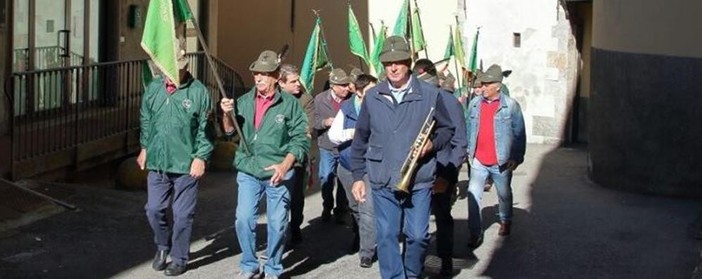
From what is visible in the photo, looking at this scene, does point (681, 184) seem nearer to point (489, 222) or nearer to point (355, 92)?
point (489, 222)

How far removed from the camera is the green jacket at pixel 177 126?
934 cm

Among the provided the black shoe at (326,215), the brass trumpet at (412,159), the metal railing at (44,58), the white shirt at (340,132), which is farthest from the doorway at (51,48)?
the brass trumpet at (412,159)

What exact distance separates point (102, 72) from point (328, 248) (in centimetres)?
596

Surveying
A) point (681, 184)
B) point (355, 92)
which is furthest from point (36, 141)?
point (681, 184)

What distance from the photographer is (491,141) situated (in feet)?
37.2

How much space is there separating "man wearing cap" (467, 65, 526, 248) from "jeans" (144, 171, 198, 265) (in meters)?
2.90

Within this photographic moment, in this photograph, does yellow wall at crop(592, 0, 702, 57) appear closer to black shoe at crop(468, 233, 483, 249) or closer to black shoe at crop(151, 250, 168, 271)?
black shoe at crop(468, 233, 483, 249)

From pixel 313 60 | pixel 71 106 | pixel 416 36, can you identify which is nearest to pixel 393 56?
pixel 313 60

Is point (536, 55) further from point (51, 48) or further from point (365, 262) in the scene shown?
point (365, 262)

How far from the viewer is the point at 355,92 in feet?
36.2

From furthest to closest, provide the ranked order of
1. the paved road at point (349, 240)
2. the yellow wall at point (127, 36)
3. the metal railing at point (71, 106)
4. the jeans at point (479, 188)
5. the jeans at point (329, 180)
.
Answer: the yellow wall at point (127, 36) → the metal railing at point (71, 106) → the jeans at point (329, 180) → the jeans at point (479, 188) → the paved road at point (349, 240)

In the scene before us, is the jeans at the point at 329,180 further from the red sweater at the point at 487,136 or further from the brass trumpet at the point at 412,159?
the brass trumpet at the point at 412,159

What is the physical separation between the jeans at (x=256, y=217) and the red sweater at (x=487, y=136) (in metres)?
2.65

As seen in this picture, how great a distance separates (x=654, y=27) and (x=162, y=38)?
26.4 ft
